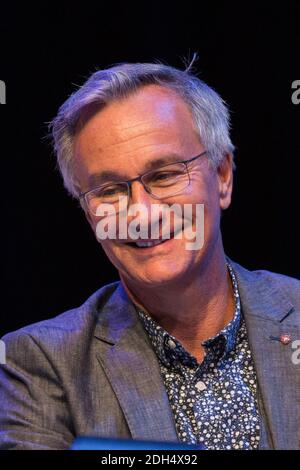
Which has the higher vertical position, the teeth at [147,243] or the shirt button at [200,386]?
the teeth at [147,243]

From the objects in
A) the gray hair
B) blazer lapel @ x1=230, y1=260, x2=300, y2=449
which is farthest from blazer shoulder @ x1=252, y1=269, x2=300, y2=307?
the gray hair

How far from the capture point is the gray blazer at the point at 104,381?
6.31 ft

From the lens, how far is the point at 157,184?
2012mm

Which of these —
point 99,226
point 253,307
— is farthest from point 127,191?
point 253,307

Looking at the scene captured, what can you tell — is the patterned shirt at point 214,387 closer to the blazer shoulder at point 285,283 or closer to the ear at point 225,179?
the blazer shoulder at point 285,283

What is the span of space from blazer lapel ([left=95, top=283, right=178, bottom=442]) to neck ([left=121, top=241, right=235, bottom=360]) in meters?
0.07

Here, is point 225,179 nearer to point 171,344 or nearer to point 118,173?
point 118,173

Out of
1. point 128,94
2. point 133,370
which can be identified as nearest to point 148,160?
point 128,94

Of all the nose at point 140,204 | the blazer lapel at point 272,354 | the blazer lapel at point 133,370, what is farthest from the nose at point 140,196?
the blazer lapel at point 272,354

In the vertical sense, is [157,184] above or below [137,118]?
below

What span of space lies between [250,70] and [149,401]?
1222mm

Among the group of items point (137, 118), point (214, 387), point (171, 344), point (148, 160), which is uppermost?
point (137, 118)

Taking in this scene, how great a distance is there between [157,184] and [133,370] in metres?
0.51
